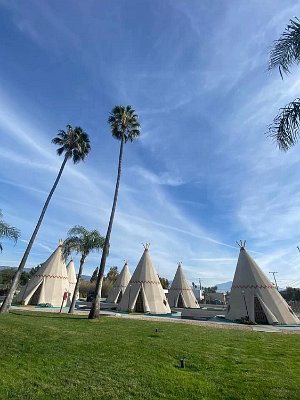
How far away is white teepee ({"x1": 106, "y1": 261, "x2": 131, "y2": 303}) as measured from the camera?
41.1m

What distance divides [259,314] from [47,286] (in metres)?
23.2

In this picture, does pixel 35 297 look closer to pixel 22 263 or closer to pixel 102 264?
pixel 22 263

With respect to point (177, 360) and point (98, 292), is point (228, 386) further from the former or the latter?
point (98, 292)

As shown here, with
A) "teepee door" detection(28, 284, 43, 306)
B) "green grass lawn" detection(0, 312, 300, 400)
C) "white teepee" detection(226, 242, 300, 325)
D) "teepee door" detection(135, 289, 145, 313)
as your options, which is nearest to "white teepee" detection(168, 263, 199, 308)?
"teepee door" detection(135, 289, 145, 313)

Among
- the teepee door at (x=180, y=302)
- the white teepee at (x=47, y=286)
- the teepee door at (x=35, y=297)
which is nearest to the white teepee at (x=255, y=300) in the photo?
the teepee door at (x=180, y=302)

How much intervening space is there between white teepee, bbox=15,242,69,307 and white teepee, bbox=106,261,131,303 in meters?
8.72

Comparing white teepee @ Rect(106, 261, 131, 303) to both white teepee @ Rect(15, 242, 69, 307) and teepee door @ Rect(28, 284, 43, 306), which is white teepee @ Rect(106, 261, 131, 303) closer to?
white teepee @ Rect(15, 242, 69, 307)

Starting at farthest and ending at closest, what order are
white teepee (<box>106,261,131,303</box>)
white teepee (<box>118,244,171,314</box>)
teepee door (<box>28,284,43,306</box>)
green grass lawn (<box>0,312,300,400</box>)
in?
white teepee (<box>106,261,131,303</box>)
teepee door (<box>28,284,43,306</box>)
white teepee (<box>118,244,171,314</box>)
green grass lawn (<box>0,312,300,400</box>)

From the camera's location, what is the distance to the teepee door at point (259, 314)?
81.3 feet

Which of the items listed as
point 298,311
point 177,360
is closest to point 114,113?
point 177,360

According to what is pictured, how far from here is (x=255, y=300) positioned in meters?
25.8

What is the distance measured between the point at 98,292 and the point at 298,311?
31743 mm

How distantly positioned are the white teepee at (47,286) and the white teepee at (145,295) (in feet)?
26.4

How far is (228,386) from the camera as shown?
22.4ft
